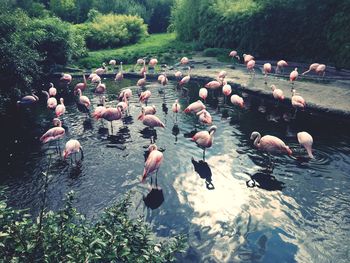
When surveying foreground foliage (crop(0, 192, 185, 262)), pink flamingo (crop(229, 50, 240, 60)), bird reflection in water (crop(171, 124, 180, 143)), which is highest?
foreground foliage (crop(0, 192, 185, 262))

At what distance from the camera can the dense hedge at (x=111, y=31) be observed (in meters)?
31.5

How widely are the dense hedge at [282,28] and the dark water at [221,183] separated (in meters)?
8.88

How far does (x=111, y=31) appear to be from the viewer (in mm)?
31969

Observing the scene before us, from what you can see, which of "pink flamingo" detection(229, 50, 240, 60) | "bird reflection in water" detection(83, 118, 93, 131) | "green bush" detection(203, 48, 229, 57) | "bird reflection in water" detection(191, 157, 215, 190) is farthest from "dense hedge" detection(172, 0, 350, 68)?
"bird reflection in water" detection(83, 118, 93, 131)

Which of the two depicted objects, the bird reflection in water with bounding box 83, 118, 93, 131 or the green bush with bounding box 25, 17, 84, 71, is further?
the green bush with bounding box 25, 17, 84, 71

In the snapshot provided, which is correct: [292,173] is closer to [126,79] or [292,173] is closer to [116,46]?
[126,79]

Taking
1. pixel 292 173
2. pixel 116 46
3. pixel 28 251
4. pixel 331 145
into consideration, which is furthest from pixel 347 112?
pixel 116 46

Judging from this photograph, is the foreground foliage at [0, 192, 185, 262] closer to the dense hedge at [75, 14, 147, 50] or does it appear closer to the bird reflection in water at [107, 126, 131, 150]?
the bird reflection in water at [107, 126, 131, 150]

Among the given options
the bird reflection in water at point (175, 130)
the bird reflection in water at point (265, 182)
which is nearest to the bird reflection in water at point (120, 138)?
the bird reflection in water at point (175, 130)

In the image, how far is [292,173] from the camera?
10336mm

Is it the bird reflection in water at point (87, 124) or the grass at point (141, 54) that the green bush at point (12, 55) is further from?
the grass at point (141, 54)

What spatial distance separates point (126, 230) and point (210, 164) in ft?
21.7

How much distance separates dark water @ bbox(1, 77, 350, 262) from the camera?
7711 millimetres

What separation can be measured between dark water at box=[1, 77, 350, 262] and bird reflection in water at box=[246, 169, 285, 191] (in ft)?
0.10
